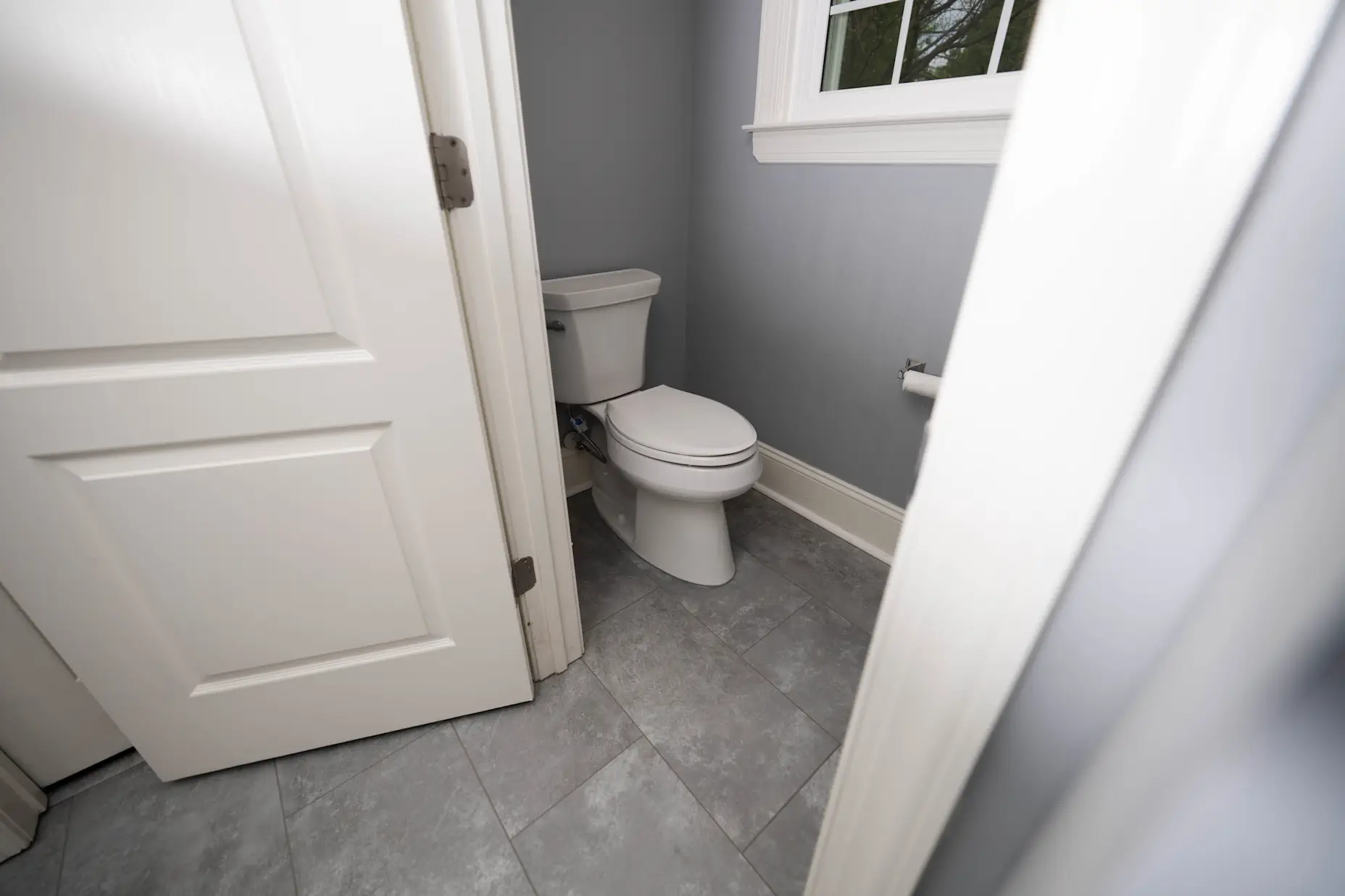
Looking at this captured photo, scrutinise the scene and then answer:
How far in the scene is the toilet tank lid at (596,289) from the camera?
4.70 ft

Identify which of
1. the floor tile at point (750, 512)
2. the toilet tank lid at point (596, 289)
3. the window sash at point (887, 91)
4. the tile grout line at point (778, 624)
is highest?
the window sash at point (887, 91)

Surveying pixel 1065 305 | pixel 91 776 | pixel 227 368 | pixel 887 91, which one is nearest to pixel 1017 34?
pixel 887 91

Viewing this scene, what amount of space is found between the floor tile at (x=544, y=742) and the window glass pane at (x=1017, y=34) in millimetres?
1610

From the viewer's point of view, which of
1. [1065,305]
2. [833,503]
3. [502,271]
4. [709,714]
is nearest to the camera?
[1065,305]

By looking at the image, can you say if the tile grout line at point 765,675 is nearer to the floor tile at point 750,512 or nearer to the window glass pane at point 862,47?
the floor tile at point 750,512

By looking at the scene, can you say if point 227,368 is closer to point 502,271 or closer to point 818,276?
point 502,271

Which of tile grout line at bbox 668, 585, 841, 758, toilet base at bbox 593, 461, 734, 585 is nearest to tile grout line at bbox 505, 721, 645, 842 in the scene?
tile grout line at bbox 668, 585, 841, 758

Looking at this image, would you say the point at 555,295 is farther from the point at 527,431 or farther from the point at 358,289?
the point at 358,289

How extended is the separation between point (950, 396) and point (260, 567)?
1000 mm

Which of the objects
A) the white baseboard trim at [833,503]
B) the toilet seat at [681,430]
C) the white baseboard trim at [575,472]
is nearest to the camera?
the toilet seat at [681,430]

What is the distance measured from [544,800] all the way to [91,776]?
90 centimetres

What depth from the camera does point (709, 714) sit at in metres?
1.14

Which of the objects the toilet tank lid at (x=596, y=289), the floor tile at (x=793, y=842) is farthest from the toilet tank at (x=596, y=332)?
the floor tile at (x=793, y=842)

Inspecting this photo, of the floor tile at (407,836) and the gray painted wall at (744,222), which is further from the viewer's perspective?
the gray painted wall at (744,222)
